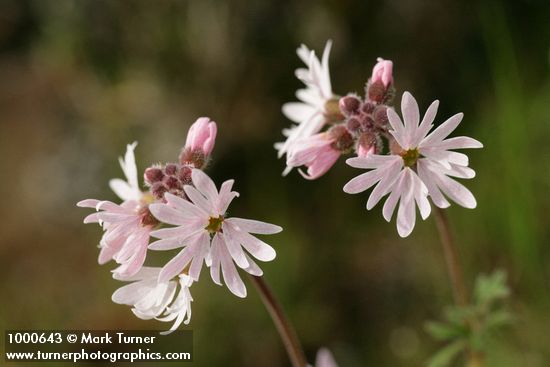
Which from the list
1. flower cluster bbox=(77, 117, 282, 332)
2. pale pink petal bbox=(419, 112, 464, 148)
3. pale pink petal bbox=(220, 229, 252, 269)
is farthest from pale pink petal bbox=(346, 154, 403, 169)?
pale pink petal bbox=(220, 229, 252, 269)

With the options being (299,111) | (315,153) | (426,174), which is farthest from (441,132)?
(299,111)

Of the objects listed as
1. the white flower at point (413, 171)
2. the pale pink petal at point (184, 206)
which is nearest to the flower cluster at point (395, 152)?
the white flower at point (413, 171)

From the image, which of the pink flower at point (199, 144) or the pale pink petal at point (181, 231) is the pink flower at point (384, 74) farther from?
the pale pink petal at point (181, 231)

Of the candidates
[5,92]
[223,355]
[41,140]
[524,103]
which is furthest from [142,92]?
[524,103]

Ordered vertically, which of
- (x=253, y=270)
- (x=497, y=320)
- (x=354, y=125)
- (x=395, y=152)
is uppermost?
(x=354, y=125)

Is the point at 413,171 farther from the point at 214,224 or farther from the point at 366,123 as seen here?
the point at 214,224

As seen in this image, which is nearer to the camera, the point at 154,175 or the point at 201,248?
the point at 201,248
